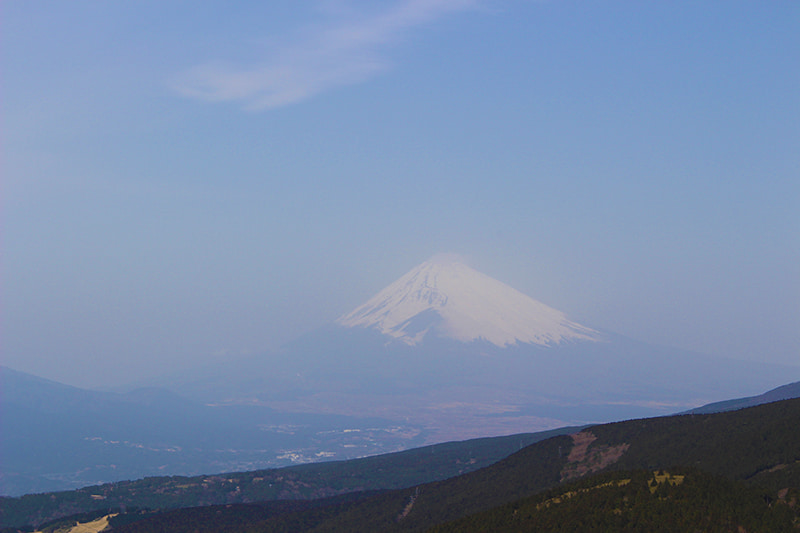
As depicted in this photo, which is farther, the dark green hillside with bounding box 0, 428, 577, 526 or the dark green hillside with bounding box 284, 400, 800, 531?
the dark green hillside with bounding box 0, 428, 577, 526

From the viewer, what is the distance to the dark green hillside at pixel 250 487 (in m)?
161

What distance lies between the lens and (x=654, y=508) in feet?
166

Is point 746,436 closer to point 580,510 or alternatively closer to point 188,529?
point 580,510

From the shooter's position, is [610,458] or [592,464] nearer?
[610,458]

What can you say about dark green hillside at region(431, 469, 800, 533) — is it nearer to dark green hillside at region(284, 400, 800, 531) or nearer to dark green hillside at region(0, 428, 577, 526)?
dark green hillside at region(284, 400, 800, 531)

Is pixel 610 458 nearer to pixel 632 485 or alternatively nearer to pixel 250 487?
pixel 632 485

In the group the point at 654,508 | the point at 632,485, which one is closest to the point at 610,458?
the point at 632,485

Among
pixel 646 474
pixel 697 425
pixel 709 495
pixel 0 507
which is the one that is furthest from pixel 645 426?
pixel 0 507

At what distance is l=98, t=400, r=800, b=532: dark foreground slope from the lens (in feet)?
256

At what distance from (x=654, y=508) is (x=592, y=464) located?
182 feet

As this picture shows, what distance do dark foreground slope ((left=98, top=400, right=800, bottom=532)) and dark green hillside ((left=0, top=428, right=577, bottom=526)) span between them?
4493cm

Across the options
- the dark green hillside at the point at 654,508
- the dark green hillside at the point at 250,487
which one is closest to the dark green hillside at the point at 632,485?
the dark green hillside at the point at 654,508

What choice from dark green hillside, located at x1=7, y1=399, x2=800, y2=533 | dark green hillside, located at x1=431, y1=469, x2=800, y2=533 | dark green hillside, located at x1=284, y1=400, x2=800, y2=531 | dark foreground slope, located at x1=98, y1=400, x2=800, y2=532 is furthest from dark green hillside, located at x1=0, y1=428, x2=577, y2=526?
dark green hillside, located at x1=431, y1=469, x2=800, y2=533

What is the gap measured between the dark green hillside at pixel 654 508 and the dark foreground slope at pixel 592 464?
1730 cm
